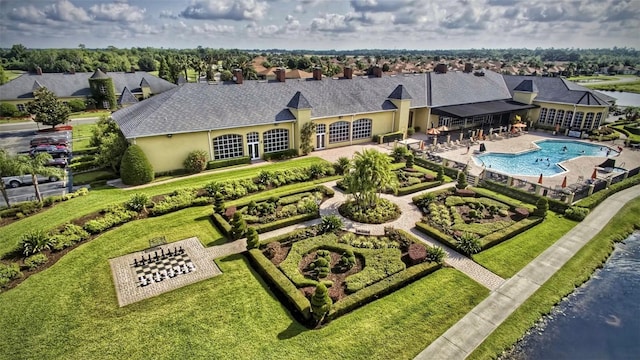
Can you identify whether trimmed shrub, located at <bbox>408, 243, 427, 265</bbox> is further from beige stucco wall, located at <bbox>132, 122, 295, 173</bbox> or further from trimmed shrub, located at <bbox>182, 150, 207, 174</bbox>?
beige stucco wall, located at <bbox>132, 122, 295, 173</bbox>

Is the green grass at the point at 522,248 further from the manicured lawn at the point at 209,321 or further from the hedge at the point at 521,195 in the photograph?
the manicured lawn at the point at 209,321

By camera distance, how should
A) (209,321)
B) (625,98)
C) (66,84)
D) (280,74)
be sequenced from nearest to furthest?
(209,321) < (280,74) < (66,84) < (625,98)

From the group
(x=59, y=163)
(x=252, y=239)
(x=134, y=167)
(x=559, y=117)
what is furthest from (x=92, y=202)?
(x=559, y=117)

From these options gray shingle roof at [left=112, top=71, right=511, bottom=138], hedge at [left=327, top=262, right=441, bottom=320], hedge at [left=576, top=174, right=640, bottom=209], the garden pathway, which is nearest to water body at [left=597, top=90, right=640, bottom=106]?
gray shingle roof at [left=112, top=71, right=511, bottom=138]

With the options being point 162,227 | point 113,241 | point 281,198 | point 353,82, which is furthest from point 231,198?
point 353,82

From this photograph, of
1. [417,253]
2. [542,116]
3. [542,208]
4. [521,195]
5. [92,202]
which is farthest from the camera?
[542,116]

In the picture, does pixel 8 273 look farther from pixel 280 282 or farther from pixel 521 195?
pixel 521 195
